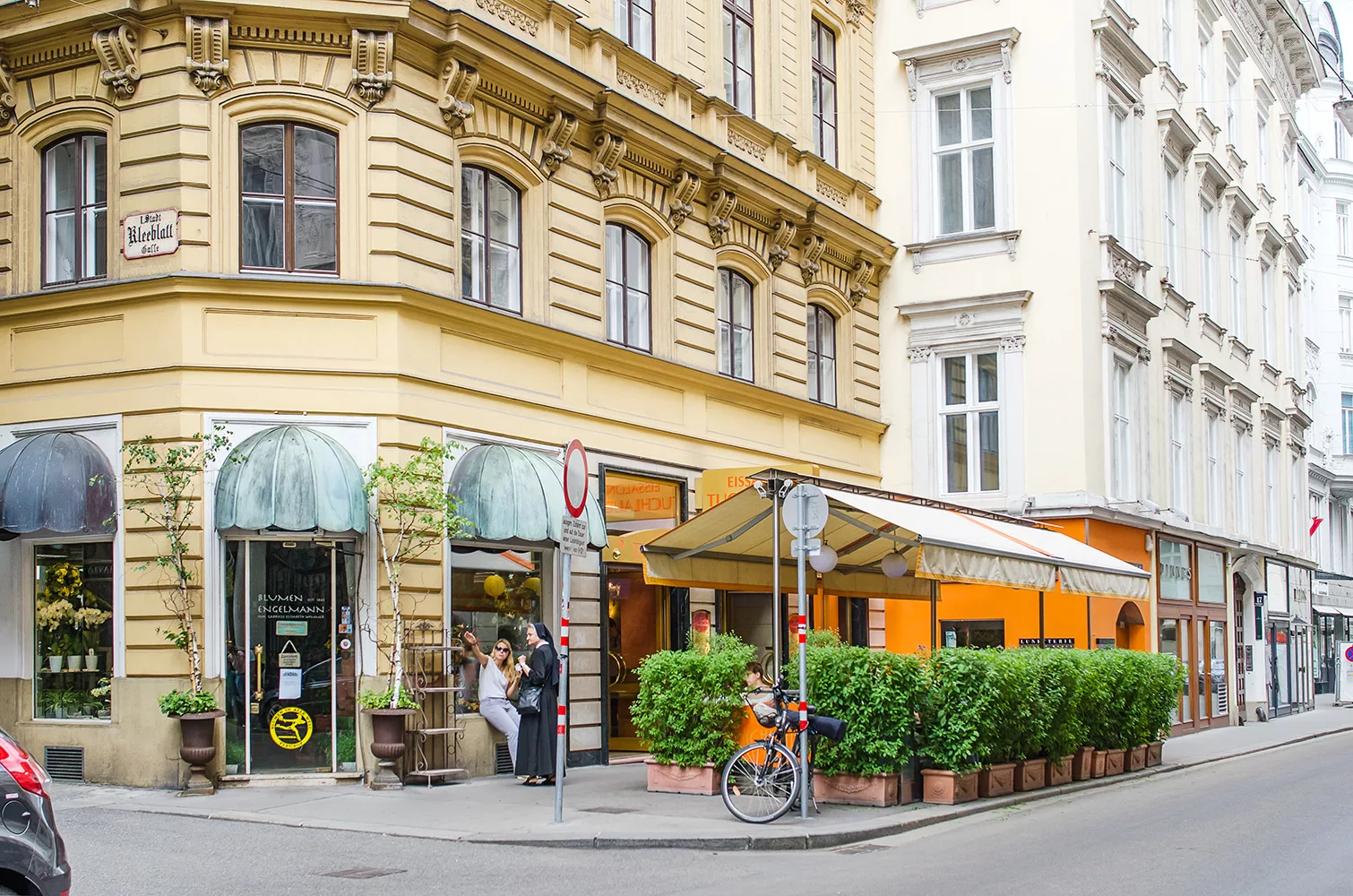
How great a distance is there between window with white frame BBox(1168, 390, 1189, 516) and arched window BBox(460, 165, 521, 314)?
17.4m

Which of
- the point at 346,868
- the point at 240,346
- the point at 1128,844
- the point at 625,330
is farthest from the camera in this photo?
the point at 625,330

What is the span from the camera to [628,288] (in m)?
21.1

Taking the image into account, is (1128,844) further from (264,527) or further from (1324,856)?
(264,527)

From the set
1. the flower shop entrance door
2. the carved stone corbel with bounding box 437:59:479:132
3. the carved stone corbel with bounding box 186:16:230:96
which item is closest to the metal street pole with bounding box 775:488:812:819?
the flower shop entrance door

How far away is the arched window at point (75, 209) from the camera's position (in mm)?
16875

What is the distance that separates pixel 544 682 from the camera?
16.8 meters

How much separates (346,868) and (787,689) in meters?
4.92

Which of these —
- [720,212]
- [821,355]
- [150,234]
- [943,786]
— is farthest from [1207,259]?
[150,234]

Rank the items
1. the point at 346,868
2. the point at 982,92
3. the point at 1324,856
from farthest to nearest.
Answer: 1. the point at 982,92
2. the point at 1324,856
3. the point at 346,868

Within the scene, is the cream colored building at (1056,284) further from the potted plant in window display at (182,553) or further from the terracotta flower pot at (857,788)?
the potted plant in window display at (182,553)

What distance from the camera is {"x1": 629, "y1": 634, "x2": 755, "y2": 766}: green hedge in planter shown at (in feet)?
51.1

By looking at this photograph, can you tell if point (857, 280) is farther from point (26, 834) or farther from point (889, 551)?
point (26, 834)

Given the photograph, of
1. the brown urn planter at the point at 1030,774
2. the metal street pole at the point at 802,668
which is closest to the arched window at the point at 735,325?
the brown urn planter at the point at 1030,774

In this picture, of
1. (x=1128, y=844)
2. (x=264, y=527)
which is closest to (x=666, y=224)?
(x=264, y=527)
